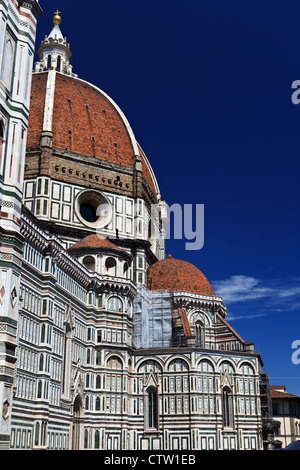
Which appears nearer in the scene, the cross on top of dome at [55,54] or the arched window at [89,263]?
the arched window at [89,263]

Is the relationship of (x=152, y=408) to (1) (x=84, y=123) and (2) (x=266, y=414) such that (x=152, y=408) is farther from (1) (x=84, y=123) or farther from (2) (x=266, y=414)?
(1) (x=84, y=123)

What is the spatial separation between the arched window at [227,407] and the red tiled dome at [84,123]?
81.2 ft

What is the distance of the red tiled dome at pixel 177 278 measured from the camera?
180 ft

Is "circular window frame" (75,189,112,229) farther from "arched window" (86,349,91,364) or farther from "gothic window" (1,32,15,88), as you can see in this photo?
"gothic window" (1,32,15,88)

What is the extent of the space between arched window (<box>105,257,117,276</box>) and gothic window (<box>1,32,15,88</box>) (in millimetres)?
35683

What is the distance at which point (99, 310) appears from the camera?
154 ft

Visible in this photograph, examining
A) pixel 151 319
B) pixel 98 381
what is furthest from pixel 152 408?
pixel 151 319

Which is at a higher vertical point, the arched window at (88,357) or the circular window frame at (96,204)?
the circular window frame at (96,204)

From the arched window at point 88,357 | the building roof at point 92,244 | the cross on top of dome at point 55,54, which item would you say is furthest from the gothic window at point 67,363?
the cross on top of dome at point 55,54

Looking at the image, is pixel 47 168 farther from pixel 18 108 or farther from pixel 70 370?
pixel 18 108

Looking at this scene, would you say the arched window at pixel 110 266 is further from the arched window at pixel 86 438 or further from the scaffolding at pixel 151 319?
the arched window at pixel 86 438

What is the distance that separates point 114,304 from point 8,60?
35.6 meters

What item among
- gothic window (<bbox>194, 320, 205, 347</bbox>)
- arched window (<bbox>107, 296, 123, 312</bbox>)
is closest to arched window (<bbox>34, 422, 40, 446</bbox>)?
arched window (<bbox>107, 296, 123, 312</bbox>)
